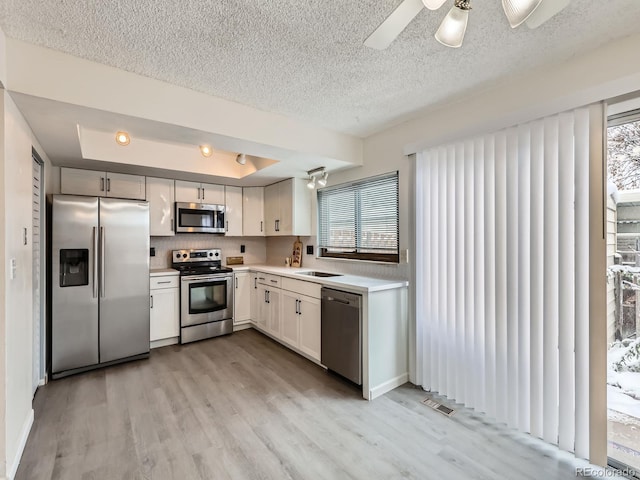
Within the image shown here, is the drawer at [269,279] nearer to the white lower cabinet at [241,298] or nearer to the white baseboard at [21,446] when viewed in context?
the white lower cabinet at [241,298]

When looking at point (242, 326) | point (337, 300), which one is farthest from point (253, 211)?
point (337, 300)

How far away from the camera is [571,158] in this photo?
1866 mm

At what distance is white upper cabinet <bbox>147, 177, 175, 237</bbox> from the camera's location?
3.90m

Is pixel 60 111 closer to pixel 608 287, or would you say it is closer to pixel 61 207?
pixel 61 207

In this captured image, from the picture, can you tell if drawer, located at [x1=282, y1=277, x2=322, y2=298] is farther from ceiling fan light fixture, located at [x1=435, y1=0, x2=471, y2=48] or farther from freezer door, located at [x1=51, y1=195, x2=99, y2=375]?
ceiling fan light fixture, located at [x1=435, y1=0, x2=471, y2=48]

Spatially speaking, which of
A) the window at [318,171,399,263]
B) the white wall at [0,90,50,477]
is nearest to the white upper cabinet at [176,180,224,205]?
the window at [318,171,399,263]

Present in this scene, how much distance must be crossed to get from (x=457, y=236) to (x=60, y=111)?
9.77ft

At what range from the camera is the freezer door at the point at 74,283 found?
291 cm

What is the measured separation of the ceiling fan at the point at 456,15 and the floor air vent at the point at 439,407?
2.50 metres

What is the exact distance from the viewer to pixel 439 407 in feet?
8.11

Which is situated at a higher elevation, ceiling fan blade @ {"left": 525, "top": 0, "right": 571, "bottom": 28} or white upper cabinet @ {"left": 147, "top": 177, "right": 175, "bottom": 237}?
ceiling fan blade @ {"left": 525, "top": 0, "right": 571, "bottom": 28}

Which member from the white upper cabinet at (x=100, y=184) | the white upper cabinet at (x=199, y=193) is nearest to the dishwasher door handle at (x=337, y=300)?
the white upper cabinet at (x=199, y=193)

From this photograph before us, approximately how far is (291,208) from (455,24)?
123 inches

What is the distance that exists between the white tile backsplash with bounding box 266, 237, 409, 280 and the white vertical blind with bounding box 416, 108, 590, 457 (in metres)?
0.39
